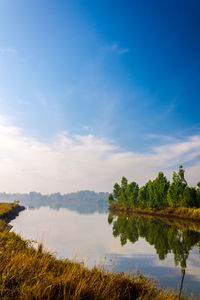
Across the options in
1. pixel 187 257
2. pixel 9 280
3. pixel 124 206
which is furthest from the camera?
pixel 124 206

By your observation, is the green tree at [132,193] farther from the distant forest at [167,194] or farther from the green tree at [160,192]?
the green tree at [160,192]

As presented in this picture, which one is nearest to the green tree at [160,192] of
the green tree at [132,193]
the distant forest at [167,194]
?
the distant forest at [167,194]

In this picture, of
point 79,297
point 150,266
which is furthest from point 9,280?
point 150,266

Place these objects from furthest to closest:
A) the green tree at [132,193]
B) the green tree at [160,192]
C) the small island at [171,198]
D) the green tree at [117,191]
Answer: the green tree at [117,191]
the green tree at [132,193]
the green tree at [160,192]
the small island at [171,198]

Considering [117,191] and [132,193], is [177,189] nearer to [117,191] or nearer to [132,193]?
[132,193]

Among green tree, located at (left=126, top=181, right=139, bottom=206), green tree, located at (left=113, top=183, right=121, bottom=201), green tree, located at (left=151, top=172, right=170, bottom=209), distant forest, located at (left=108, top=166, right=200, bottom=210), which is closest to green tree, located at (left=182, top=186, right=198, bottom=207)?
distant forest, located at (left=108, top=166, right=200, bottom=210)

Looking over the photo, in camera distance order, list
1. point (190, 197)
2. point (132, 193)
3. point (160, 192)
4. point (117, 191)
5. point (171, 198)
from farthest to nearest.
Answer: point (117, 191), point (132, 193), point (160, 192), point (171, 198), point (190, 197)

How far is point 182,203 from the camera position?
57.2 m

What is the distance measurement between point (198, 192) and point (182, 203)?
576cm

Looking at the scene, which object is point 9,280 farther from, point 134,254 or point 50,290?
point 134,254

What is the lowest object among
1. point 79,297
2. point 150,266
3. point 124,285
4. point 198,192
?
point 150,266

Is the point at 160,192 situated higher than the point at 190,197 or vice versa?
the point at 160,192

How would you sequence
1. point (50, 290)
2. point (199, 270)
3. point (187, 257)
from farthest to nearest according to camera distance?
point (187, 257)
point (199, 270)
point (50, 290)

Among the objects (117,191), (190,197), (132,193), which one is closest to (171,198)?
(190,197)
